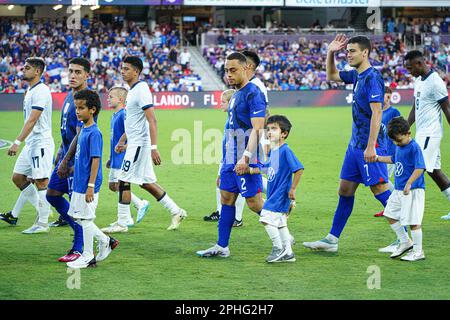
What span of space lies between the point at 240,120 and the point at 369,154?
141 centimetres

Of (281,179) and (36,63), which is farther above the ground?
(36,63)

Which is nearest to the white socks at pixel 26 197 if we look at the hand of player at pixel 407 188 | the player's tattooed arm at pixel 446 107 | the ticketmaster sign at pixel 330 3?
the hand of player at pixel 407 188

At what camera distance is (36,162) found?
10117mm

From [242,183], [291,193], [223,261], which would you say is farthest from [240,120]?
[223,261]

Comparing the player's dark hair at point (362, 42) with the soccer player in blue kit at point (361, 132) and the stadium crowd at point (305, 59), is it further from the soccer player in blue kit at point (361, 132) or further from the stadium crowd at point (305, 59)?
the stadium crowd at point (305, 59)

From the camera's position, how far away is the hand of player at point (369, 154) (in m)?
8.18

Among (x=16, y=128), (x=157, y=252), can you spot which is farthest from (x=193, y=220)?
(x=16, y=128)

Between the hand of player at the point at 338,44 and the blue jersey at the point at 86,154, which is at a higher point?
the hand of player at the point at 338,44

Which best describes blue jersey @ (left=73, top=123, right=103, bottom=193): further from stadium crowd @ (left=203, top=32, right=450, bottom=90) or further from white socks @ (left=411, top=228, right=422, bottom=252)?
stadium crowd @ (left=203, top=32, right=450, bottom=90)

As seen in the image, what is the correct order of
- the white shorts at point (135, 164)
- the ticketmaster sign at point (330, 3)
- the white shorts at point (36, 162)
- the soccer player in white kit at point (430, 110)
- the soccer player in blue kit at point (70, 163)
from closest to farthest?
the soccer player in blue kit at point (70, 163) < the white shorts at point (135, 164) < the white shorts at point (36, 162) < the soccer player in white kit at point (430, 110) < the ticketmaster sign at point (330, 3)

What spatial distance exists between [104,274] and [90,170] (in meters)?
1.06

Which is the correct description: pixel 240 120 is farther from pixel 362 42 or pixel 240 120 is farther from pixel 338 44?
pixel 362 42

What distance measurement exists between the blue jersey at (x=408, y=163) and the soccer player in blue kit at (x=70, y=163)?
11.3ft

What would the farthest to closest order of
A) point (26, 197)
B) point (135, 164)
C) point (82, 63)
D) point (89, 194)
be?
point (26, 197) → point (135, 164) → point (82, 63) → point (89, 194)
